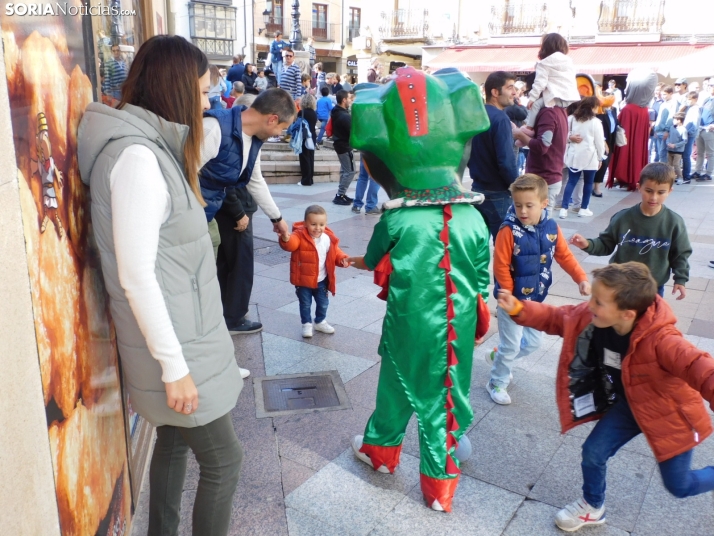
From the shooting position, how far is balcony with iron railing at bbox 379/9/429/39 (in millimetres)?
34969

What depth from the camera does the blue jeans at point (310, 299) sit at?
4656mm

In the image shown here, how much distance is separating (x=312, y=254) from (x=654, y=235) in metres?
2.18

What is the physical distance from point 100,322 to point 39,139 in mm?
734

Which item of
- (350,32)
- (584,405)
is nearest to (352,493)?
(584,405)

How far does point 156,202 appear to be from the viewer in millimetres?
1779

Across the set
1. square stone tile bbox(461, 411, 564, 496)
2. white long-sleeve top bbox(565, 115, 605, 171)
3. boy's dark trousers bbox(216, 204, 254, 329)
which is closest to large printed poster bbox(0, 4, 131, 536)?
square stone tile bbox(461, 411, 564, 496)

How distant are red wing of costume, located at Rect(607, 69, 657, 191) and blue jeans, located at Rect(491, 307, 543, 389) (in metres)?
7.95

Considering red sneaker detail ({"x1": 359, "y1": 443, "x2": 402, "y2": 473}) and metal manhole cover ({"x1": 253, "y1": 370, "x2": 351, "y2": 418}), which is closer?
red sneaker detail ({"x1": 359, "y1": 443, "x2": 402, "y2": 473})

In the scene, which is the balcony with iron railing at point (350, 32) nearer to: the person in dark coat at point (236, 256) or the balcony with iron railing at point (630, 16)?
the balcony with iron railing at point (630, 16)

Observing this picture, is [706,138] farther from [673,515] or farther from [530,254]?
[673,515]

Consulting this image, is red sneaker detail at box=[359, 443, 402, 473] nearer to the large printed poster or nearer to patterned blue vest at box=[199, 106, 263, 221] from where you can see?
the large printed poster

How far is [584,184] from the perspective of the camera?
30.3 feet

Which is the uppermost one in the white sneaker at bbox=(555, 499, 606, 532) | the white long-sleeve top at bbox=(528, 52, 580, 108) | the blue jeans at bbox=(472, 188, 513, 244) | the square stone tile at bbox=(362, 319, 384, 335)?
the white long-sleeve top at bbox=(528, 52, 580, 108)

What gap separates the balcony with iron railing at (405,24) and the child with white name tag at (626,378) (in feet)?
114
